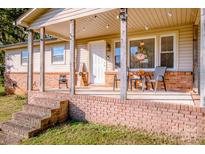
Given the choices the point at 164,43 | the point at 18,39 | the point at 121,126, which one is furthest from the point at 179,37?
the point at 18,39

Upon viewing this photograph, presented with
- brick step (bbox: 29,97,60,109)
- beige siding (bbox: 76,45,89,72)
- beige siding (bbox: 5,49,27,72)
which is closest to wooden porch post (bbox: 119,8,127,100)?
brick step (bbox: 29,97,60,109)

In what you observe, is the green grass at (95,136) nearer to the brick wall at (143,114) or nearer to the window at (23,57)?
the brick wall at (143,114)

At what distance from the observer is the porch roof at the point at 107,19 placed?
6.25 m

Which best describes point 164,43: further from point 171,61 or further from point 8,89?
point 8,89

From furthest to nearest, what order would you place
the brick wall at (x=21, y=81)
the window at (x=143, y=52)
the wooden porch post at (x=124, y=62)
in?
1. the brick wall at (x=21, y=81)
2. the window at (x=143, y=52)
3. the wooden porch post at (x=124, y=62)

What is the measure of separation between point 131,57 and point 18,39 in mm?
19916

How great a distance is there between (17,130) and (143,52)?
5.68m

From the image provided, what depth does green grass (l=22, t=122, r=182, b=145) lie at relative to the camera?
4.37 m

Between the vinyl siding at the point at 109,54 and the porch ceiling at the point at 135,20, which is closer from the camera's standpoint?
the porch ceiling at the point at 135,20

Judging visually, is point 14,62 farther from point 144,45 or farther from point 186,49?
point 186,49

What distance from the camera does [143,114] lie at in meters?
4.81

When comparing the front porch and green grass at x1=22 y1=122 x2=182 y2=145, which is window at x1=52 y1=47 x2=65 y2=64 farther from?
green grass at x1=22 y1=122 x2=182 y2=145

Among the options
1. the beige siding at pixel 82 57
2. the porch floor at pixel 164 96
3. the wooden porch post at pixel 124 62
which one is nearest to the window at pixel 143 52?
the porch floor at pixel 164 96

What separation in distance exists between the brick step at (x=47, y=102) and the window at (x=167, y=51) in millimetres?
4475
